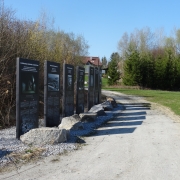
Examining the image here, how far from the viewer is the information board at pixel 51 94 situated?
10.8m

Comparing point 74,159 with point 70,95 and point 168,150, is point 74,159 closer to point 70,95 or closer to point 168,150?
point 168,150

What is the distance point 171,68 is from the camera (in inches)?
2232

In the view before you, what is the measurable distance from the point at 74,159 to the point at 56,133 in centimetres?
142

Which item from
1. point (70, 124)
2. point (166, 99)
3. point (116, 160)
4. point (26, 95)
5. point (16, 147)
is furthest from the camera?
point (166, 99)

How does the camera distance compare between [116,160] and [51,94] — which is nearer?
[116,160]

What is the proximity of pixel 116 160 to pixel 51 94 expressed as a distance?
4938 mm

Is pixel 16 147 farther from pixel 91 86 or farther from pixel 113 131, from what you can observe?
pixel 91 86

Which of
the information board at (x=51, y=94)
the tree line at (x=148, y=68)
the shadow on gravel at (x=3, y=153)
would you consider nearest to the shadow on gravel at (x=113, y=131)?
the information board at (x=51, y=94)

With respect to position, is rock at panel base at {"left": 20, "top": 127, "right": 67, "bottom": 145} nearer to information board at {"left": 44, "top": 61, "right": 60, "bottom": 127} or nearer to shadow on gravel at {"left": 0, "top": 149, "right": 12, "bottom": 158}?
shadow on gravel at {"left": 0, "top": 149, "right": 12, "bottom": 158}

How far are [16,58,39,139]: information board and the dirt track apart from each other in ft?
6.32

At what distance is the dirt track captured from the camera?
5.78 m

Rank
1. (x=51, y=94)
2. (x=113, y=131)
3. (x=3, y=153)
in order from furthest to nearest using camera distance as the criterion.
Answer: (x=51, y=94) < (x=113, y=131) < (x=3, y=153)

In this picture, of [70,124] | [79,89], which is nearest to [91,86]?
[79,89]

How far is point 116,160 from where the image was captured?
22.5 feet
